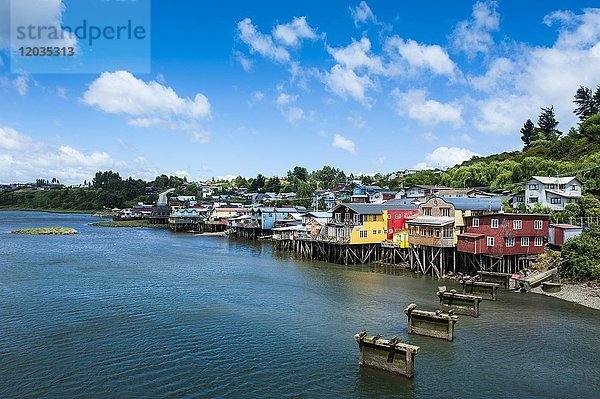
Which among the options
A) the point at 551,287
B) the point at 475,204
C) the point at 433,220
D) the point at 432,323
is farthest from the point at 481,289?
the point at 475,204

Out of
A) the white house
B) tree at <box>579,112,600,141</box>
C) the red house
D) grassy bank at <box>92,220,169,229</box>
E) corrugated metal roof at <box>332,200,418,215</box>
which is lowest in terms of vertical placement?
grassy bank at <box>92,220,169,229</box>

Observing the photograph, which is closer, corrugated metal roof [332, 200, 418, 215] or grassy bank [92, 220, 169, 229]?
corrugated metal roof [332, 200, 418, 215]

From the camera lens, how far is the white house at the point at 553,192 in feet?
178

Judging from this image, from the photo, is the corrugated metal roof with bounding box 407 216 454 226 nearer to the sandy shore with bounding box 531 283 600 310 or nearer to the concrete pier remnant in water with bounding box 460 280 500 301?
the concrete pier remnant in water with bounding box 460 280 500 301

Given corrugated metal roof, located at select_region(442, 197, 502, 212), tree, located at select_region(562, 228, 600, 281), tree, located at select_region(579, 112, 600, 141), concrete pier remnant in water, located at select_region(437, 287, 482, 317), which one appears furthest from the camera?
tree, located at select_region(579, 112, 600, 141)

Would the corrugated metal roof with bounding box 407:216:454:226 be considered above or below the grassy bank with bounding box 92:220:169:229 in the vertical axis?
above

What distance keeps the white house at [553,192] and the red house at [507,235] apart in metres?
16.1

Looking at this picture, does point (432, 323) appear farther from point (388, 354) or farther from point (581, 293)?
point (581, 293)

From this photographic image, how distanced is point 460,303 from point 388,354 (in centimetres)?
1166

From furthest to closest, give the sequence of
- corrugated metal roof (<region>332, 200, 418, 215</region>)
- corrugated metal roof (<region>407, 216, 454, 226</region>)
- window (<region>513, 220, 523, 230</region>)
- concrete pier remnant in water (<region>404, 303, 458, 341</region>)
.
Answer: corrugated metal roof (<region>332, 200, 418, 215</region>) → corrugated metal roof (<region>407, 216, 454, 226</region>) → window (<region>513, 220, 523, 230</region>) → concrete pier remnant in water (<region>404, 303, 458, 341</region>)

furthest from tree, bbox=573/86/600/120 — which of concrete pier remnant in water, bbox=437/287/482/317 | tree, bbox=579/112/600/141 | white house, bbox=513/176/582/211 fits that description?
concrete pier remnant in water, bbox=437/287/482/317

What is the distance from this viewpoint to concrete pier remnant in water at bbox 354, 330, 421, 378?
18609 millimetres

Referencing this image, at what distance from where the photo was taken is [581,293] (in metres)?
32.8

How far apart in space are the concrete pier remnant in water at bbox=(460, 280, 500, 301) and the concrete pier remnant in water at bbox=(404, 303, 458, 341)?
10277 millimetres
